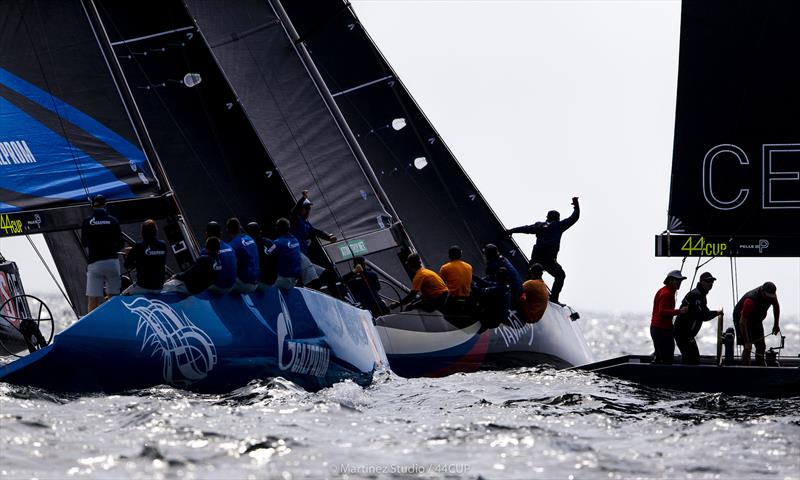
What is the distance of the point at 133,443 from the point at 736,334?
21.8 ft

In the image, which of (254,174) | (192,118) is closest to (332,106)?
(192,118)

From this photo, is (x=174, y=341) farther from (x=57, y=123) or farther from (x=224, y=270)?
(x=57, y=123)

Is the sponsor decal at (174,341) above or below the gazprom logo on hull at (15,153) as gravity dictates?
below

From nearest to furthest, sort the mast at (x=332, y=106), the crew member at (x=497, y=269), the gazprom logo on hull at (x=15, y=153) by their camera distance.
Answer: the gazprom logo on hull at (x=15, y=153) < the crew member at (x=497, y=269) < the mast at (x=332, y=106)

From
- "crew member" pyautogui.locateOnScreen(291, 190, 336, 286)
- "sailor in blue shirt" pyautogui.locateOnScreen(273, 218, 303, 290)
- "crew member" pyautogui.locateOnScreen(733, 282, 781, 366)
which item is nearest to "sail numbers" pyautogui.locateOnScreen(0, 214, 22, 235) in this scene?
"sailor in blue shirt" pyautogui.locateOnScreen(273, 218, 303, 290)

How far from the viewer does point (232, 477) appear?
7270mm

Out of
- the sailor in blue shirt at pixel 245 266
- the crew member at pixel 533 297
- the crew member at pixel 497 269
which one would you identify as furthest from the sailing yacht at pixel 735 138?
the sailor in blue shirt at pixel 245 266

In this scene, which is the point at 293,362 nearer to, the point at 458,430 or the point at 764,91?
the point at 458,430

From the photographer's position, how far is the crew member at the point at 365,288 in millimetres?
14172

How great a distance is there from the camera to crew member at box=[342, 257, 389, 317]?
14172mm

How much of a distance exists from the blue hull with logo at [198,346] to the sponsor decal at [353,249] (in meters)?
2.49

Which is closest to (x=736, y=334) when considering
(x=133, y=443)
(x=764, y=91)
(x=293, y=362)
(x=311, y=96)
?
(x=764, y=91)

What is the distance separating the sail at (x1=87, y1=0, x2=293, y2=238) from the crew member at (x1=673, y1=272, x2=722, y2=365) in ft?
13.0

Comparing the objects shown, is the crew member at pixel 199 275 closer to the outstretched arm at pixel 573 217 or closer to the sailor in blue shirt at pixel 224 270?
the sailor in blue shirt at pixel 224 270
